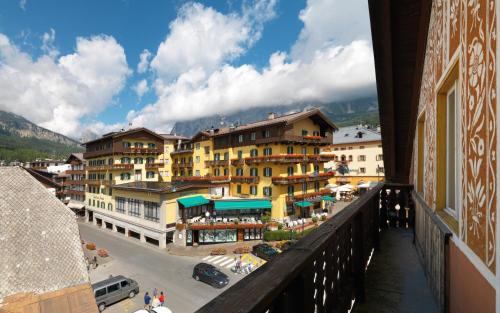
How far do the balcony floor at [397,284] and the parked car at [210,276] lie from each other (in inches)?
642

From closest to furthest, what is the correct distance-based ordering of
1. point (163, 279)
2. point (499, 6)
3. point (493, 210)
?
point (499, 6) → point (493, 210) → point (163, 279)

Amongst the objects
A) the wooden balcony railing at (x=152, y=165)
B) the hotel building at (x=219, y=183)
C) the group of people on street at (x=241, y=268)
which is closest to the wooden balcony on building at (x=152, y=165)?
the wooden balcony railing at (x=152, y=165)

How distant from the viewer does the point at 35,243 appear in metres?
16.6

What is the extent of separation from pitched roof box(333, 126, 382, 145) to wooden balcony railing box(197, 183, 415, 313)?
50.1 m

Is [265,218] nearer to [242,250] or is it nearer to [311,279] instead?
[242,250]

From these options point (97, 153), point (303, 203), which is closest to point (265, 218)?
point (303, 203)

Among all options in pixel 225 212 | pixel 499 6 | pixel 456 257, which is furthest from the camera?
pixel 225 212

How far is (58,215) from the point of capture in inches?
733

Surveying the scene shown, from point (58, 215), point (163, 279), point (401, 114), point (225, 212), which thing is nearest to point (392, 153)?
point (401, 114)

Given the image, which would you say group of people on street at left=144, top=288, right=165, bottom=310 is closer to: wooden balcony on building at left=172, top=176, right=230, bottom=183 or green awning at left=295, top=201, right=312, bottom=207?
wooden balcony on building at left=172, top=176, right=230, bottom=183

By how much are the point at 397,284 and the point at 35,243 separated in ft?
67.9

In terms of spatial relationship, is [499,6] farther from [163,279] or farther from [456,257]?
[163,279]

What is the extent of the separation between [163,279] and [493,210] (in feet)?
78.0

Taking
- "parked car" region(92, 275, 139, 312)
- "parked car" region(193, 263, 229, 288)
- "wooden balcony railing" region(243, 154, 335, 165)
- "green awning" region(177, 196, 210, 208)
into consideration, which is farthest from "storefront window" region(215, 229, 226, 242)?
"parked car" region(92, 275, 139, 312)
